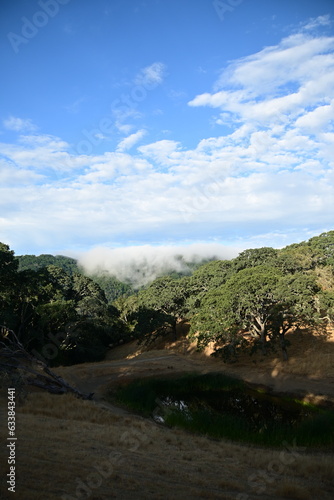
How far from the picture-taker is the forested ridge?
32719 millimetres

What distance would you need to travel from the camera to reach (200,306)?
160ft

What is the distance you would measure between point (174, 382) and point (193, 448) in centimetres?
1551

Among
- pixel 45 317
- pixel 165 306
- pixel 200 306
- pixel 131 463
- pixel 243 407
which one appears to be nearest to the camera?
pixel 131 463

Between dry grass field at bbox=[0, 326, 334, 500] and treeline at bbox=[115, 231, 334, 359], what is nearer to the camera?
dry grass field at bbox=[0, 326, 334, 500]

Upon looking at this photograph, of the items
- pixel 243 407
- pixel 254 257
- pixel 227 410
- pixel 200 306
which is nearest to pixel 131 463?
pixel 227 410

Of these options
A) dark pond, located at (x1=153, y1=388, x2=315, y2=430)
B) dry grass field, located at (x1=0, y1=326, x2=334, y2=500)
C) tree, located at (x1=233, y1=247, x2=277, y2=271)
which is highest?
tree, located at (x1=233, y1=247, x2=277, y2=271)

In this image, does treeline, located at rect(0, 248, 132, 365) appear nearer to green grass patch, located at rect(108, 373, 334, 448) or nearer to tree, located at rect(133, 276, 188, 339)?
tree, located at rect(133, 276, 188, 339)

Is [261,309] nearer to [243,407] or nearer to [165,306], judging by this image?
[243,407]

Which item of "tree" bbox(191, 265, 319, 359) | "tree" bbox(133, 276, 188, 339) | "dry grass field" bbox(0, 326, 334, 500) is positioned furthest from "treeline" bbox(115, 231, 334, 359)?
"dry grass field" bbox(0, 326, 334, 500)

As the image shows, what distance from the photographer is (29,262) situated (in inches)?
6166

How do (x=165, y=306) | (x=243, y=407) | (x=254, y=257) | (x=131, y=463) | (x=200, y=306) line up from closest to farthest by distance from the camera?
(x=131, y=463) < (x=243, y=407) < (x=200, y=306) < (x=165, y=306) < (x=254, y=257)

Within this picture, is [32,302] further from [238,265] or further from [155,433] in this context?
[238,265]

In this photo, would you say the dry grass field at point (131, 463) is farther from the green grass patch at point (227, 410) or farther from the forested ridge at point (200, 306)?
the forested ridge at point (200, 306)

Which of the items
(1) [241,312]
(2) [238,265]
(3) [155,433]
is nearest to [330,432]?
(3) [155,433]
